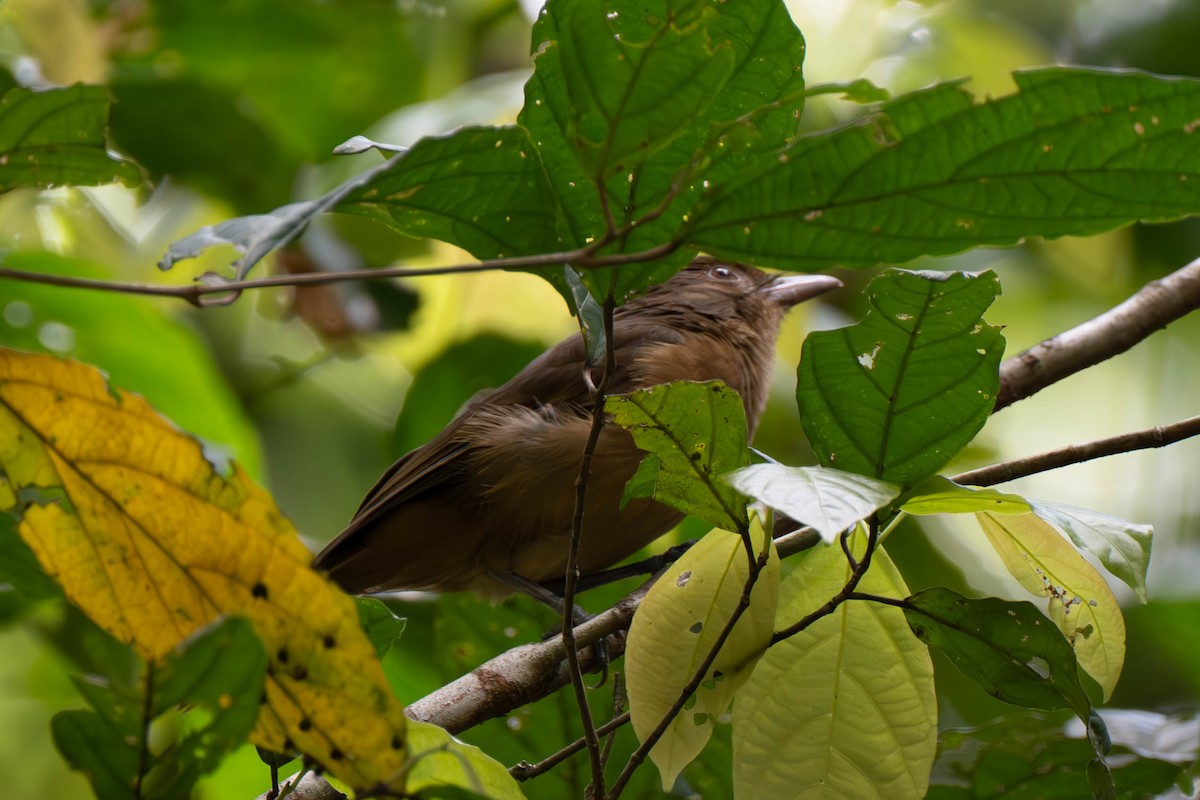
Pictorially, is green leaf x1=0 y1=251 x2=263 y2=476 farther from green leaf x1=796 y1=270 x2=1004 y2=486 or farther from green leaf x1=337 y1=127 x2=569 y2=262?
green leaf x1=796 y1=270 x2=1004 y2=486

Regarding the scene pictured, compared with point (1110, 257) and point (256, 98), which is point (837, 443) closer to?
point (1110, 257)

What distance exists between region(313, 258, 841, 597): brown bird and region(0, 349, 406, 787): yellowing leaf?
162cm

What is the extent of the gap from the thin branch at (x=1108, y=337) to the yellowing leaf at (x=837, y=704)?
108 cm

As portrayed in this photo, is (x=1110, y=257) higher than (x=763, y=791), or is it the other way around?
(x=1110, y=257)

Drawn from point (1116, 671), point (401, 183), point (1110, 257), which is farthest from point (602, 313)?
point (1110, 257)

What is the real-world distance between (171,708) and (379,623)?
20.7 inches

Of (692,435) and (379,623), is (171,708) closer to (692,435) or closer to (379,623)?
(379,623)

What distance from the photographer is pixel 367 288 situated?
422cm

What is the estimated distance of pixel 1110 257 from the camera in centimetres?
439

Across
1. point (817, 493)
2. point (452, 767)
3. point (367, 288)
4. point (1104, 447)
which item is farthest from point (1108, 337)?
point (367, 288)

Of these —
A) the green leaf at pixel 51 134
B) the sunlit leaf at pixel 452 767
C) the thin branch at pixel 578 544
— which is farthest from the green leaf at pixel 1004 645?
the green leaf at pixel 51 134

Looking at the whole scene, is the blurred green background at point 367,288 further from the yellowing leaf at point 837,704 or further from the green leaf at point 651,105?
the green leaf at point 651,105

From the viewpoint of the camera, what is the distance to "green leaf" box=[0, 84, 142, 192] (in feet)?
4.75

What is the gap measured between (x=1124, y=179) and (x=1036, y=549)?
2.00 ft
